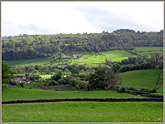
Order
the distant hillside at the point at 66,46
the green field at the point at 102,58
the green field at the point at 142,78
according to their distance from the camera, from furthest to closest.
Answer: the distant hillside at the point at 66,46 < the green field at the point at 102,58 < the green field at the point at 142,78

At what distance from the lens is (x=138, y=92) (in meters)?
32.2

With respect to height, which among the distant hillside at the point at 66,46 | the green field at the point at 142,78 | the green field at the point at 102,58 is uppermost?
the distant hillside at the point at 66,46

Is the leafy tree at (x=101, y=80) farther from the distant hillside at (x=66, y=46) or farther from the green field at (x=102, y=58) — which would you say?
the distant hillside at (x=66, y=46)

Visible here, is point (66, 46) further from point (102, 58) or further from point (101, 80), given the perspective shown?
point (101, 80)

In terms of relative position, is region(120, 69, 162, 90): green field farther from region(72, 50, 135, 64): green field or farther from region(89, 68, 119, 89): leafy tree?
region(72, 50, 135, 64): green field

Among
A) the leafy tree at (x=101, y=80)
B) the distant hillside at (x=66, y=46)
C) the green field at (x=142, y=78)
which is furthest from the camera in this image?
the distant hillside at (x=66, y=46)

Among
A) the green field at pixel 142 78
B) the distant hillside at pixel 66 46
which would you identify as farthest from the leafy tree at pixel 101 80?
the distant hillside at pixel 66 46

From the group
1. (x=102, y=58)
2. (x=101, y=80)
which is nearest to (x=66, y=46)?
Answer: (x=102, y=58)

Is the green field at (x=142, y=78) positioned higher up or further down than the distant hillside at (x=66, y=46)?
further down

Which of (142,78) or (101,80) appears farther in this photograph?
(142,78)

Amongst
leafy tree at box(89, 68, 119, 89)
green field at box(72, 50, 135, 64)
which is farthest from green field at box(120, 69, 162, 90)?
green field at box(72, 50, 135, 64)

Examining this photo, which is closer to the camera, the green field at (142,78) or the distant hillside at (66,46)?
the green field at (142,78)

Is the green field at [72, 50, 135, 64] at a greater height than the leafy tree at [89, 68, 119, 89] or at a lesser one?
greater

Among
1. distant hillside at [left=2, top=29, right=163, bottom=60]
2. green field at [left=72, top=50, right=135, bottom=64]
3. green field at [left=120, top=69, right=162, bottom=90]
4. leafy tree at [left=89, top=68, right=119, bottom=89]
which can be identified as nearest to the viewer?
leafy tree at [left=89, top=68, right=119, bottom=89]
